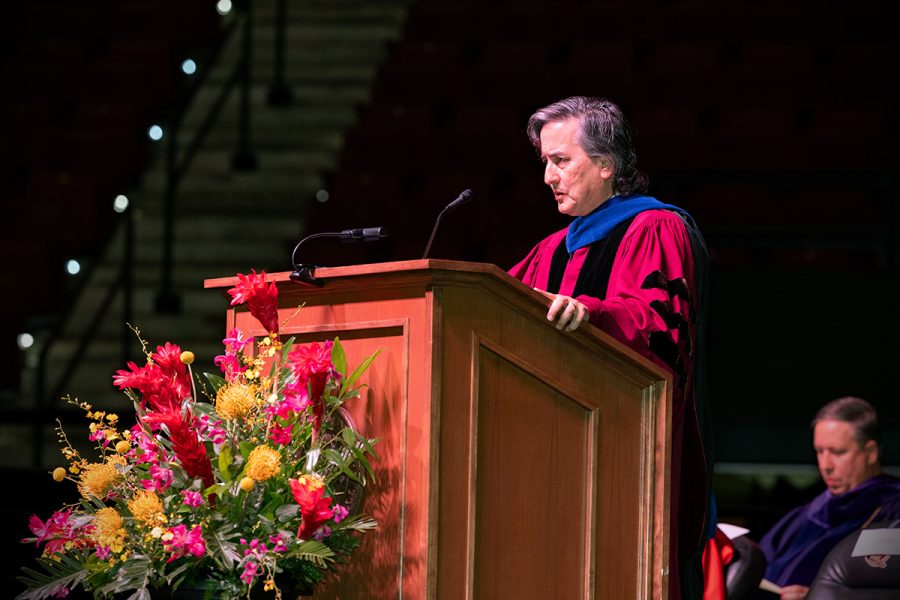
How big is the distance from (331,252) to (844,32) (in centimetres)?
257

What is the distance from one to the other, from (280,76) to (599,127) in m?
4.30

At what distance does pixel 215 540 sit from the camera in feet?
6.28

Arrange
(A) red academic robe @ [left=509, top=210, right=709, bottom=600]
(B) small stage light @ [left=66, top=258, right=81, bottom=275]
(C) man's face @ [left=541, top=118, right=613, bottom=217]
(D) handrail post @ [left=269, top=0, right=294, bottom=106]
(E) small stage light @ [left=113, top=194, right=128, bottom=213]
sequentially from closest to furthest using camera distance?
(A) red academic robe @ [left=509, top=210, right=709, bottom=600] < (C) man's face @ [left=541, top=118, right=613, bottom=217] < (B) small stage light @ [left=66, top=258, right=81, bottom=275] < (E) small stage light @ [left=113, top=194, right=128, bottom=213] < (D) handrail post @ [left=269, top=0, right=294, bottom=106]

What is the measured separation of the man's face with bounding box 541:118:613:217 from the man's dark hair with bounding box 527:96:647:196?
0.01 meters

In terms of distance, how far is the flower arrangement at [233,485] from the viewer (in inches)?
75.0

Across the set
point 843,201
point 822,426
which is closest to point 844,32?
point 843,201

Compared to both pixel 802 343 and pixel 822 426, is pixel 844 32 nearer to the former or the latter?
pixel 802 343

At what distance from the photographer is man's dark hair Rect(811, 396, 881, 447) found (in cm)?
353

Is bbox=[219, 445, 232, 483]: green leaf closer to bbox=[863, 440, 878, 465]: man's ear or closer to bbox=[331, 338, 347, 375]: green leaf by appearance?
bbox=[331, 338, 347, 375]: green leaf

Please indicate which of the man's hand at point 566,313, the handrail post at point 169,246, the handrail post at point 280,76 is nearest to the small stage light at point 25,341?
the handrail post at point 169,246

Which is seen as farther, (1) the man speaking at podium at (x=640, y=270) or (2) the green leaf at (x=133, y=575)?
(1) the man speaking at podium at (x=640, y=270)

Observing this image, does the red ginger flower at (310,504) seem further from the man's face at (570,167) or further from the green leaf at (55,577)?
the man's face at (570,167)

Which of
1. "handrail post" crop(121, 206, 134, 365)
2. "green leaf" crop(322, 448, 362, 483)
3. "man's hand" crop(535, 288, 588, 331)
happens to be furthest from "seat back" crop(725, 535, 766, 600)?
"handrail post" crop(121, 206, 134, 365)

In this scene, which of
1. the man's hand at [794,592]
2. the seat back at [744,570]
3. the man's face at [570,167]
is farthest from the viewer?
the man's hand at [794,592]
